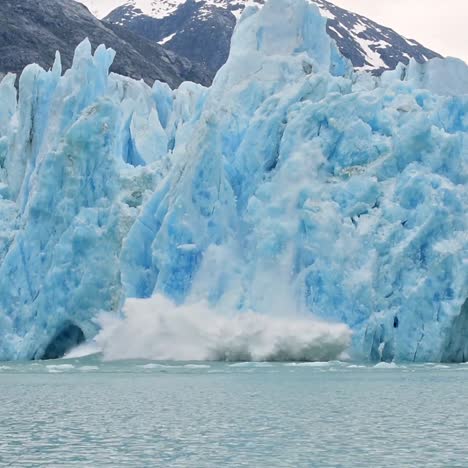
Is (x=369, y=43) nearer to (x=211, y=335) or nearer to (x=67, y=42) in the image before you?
(x=67, y=42)

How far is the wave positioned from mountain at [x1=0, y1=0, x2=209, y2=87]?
3941 cm

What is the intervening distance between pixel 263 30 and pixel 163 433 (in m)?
19.5

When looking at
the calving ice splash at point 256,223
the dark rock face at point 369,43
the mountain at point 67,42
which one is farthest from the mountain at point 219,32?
the calving ice splash at point 256,223

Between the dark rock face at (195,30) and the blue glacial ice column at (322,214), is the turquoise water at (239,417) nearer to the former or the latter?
the blue glacial ice column at (322,214)

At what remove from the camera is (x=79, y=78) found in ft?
97.1

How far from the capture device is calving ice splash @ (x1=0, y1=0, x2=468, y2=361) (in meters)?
23.7

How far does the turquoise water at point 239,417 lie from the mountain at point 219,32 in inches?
2630

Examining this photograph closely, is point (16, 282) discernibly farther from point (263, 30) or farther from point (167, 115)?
point (167, 115)

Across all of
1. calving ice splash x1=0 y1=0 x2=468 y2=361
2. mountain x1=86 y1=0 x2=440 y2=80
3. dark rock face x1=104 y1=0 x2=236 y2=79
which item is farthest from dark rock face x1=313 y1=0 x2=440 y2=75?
calving ice splash x1=0 y1=0 x2=468 y2=361

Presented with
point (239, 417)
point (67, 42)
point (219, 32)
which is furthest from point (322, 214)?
point (219, 32)

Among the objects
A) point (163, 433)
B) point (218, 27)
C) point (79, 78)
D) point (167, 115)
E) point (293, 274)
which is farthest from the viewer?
point (218, 27)

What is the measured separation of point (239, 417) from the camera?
45.4ft

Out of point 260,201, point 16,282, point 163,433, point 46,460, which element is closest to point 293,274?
point 260,201

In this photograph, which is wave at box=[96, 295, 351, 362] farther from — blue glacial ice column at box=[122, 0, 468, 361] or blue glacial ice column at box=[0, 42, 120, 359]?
blue glacial ice column at box=[0, 42, 120, 359]
